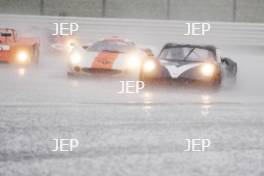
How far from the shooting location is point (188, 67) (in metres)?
12.9

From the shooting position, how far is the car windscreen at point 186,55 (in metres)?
13.4

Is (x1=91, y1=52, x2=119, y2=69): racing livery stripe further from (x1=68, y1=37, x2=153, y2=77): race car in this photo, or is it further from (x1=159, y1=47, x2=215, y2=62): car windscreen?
(x1=159, y1=47, x2=215, y2=62): car windscreen

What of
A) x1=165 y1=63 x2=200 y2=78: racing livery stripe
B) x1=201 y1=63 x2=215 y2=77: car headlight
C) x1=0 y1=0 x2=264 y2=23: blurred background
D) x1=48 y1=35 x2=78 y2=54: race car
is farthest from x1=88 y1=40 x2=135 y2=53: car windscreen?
x1=0 y1=0 x2=264 y2=23: blurred background

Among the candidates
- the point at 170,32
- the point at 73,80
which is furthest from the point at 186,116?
the point at 170,32

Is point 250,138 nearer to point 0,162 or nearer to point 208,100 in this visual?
point 0,162

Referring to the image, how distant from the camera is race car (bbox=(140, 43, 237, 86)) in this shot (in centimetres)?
1287

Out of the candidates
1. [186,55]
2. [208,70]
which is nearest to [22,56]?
[186,55]

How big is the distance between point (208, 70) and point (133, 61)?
209 centimetres

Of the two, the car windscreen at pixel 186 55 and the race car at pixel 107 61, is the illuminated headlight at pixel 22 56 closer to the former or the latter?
the race car at pixel 107 61

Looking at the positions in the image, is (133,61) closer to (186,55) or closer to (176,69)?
(186,55)

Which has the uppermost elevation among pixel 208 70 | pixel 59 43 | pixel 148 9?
pixel 148 9

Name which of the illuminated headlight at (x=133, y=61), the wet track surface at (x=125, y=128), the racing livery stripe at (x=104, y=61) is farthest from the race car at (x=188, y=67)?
the racing livery stripe at (x=104, y=61)

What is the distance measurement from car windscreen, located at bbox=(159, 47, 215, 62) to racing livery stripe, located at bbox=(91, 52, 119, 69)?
3.96 ft

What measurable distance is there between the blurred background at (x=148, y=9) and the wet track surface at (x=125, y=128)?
46.2 ft
